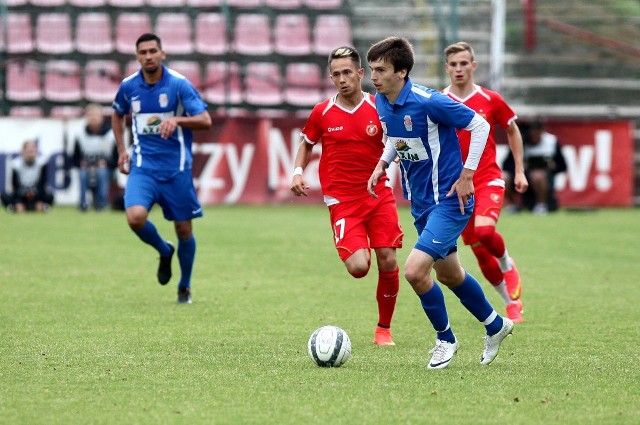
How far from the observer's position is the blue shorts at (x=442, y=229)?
6.92 m

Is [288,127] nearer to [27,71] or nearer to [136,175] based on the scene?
[27,71]

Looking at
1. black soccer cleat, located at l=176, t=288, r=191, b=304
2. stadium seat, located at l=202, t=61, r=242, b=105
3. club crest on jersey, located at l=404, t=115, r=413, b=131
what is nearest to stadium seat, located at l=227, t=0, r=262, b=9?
stadium seat, located at l=202, t=61, r=242, b=105

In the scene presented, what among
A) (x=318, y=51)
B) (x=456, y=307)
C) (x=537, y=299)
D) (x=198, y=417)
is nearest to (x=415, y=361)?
(x=198, y=417)

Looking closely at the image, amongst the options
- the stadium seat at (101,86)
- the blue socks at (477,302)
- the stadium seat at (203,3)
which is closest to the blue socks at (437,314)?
the blue socks at (477,302)

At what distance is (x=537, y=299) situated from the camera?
10.8 m

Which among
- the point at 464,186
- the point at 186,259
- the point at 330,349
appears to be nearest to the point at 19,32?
the point at 186,259

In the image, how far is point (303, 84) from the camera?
23.4m

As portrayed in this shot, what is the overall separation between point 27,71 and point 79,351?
53.5ft

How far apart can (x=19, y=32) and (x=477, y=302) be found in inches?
716

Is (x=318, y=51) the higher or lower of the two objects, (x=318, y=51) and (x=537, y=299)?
the higher

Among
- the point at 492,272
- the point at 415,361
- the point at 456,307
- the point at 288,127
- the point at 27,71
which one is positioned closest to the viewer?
→ the point at 415,361

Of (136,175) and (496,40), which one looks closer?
(136,175)

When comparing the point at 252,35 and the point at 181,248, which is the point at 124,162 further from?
the point at 252,35

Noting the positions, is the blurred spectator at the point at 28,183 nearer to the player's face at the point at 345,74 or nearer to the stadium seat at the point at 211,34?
the stadium seat at the point at 211,34
